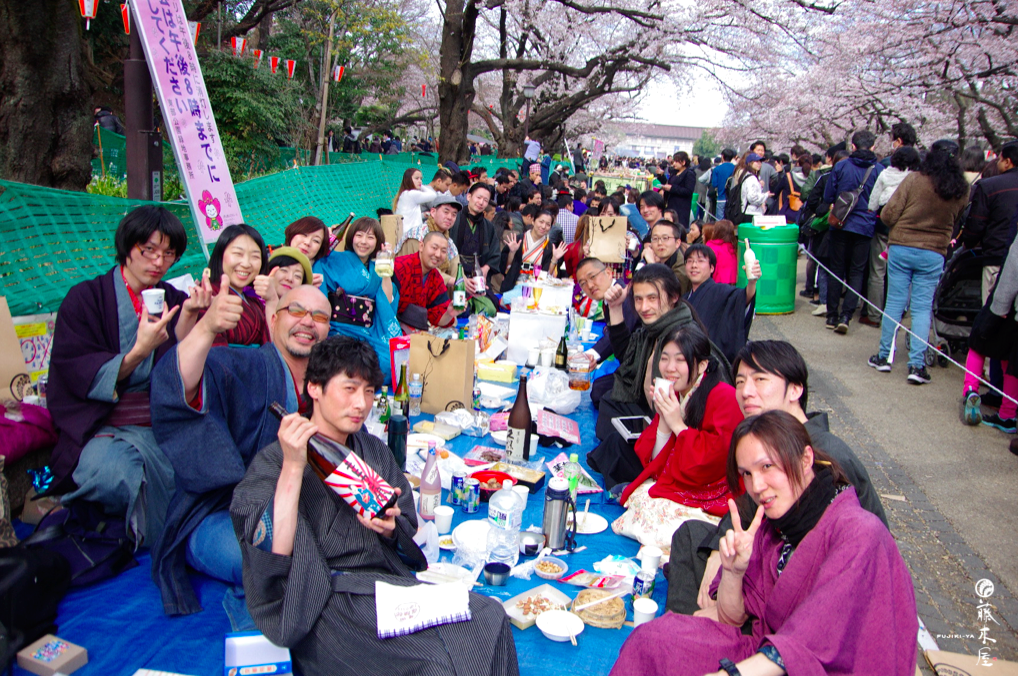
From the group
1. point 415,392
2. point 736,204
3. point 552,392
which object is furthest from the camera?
point 736,204

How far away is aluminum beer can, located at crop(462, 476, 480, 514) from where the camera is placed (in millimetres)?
3588

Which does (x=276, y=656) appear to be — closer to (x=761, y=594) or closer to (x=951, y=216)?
(x=761, y=594)

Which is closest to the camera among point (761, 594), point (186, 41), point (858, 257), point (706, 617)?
point (761, 594)

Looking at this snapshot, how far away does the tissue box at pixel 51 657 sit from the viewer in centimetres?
236

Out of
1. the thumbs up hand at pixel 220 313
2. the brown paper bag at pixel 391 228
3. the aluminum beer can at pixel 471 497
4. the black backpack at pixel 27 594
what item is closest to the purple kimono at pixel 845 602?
the aluminum beer can at pixel 471 497

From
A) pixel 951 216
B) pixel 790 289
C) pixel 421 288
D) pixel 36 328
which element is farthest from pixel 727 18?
pixel 36 328

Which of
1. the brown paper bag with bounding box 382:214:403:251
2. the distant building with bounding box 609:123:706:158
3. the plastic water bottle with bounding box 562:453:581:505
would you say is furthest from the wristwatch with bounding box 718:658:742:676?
the distant building with bounding box 609:123:706:158

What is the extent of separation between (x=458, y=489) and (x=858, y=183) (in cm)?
735

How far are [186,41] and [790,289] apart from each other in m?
8.40

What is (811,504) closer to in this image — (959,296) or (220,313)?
(220,313)

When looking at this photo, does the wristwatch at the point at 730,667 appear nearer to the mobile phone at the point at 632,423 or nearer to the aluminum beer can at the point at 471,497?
the aluminum beer can at the point at 471,497

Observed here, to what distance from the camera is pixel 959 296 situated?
680 cm

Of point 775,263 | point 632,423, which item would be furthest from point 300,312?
point 775,263

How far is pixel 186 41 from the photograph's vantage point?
16.4 ft
